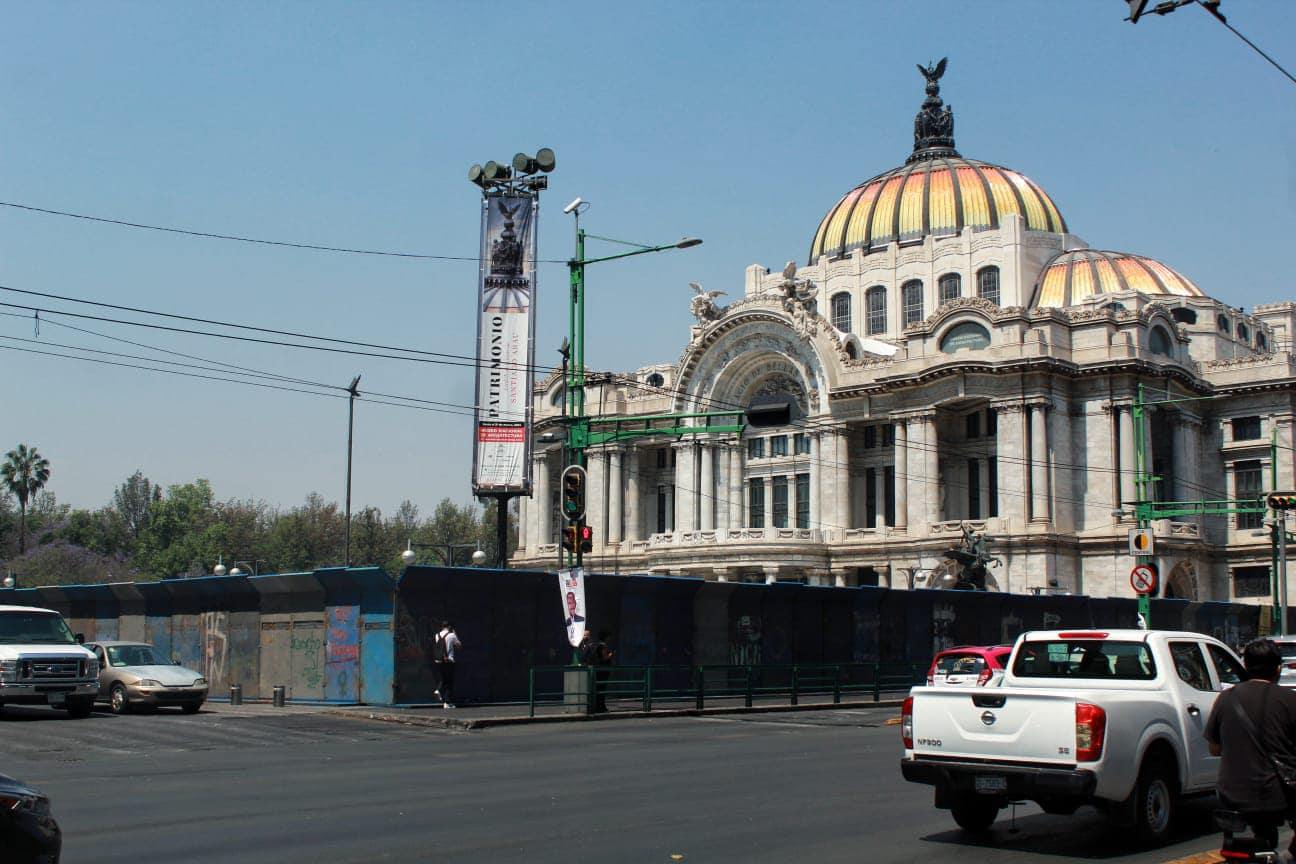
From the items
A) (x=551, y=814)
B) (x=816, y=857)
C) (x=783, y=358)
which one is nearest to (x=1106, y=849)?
(x=816, y=857)

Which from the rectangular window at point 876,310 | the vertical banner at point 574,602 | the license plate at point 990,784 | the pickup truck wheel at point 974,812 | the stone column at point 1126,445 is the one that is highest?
the rectangular window at point 876,310

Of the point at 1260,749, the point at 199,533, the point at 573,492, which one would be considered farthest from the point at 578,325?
the point at 199,533

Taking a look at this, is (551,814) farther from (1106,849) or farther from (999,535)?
(999,535)

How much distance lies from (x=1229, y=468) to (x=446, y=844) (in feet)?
240

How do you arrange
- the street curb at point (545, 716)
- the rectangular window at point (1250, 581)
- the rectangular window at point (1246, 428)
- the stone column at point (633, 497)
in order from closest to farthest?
the street curb at point (545, 716)
the rectangular window at point (1250, 581)
the rectangular window at point (1246, 428)
the stone column at point (633, 497)

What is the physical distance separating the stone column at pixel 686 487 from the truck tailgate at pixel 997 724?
68.8 metres

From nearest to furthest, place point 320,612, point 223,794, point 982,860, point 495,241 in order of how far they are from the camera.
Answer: point 982,860, point 223,794, point 320,612, point 495,241

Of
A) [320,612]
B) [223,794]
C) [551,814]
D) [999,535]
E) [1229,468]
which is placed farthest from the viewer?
[1229,468]

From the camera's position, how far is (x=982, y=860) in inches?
443

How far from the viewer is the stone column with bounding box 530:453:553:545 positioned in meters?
91.5

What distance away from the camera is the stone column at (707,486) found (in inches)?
3214

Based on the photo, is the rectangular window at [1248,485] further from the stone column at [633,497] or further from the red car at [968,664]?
the red car at [968,664]

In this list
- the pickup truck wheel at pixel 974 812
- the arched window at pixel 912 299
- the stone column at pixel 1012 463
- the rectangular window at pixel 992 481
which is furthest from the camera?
the arched window at pixel 912 299

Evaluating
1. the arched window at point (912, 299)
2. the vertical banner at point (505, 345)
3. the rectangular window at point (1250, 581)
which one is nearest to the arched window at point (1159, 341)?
the rectangular window at point (1250, 581)
